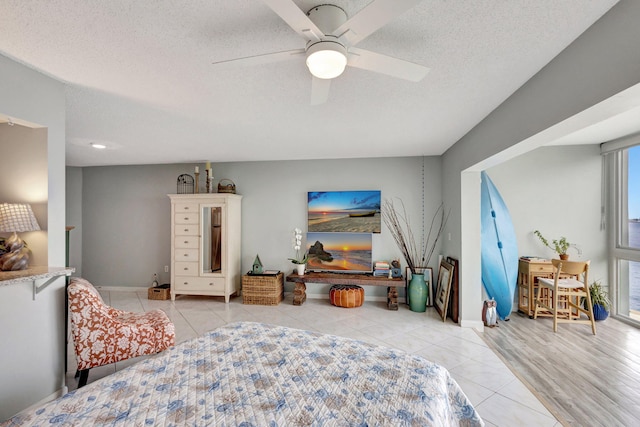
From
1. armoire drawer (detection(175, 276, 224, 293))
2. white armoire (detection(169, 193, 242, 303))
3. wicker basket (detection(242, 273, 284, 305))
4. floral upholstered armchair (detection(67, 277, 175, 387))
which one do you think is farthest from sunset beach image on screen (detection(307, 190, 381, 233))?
floral upholstered armchair (detection(67, 277, 175, 387))

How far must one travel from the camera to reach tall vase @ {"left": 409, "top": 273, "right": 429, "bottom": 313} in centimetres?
428

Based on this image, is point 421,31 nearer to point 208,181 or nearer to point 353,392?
point 353,392

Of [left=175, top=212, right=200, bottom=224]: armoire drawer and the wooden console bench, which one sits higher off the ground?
[left=175, top=212, right=200, bottom=224]: armoire drawer

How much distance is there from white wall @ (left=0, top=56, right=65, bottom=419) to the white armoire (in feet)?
8.51

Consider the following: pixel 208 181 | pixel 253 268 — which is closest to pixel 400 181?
pixel 253 268

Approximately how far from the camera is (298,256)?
5.07 meters

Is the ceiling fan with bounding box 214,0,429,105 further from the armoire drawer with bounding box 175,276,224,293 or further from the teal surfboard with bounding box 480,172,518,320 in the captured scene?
the armoire drawer with bounding box 175,276,224,293

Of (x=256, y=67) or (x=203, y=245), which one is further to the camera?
(x=203, y=245)

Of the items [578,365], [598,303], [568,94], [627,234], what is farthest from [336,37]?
[627,234]

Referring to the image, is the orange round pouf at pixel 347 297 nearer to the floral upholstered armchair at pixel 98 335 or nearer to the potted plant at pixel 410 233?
the potted plant at pixel 410 233

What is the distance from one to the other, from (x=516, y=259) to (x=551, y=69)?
9.92 feet

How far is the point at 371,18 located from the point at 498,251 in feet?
12.6

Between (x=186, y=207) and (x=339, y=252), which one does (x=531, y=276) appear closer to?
(x=339, y=252)

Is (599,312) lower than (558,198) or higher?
lower
